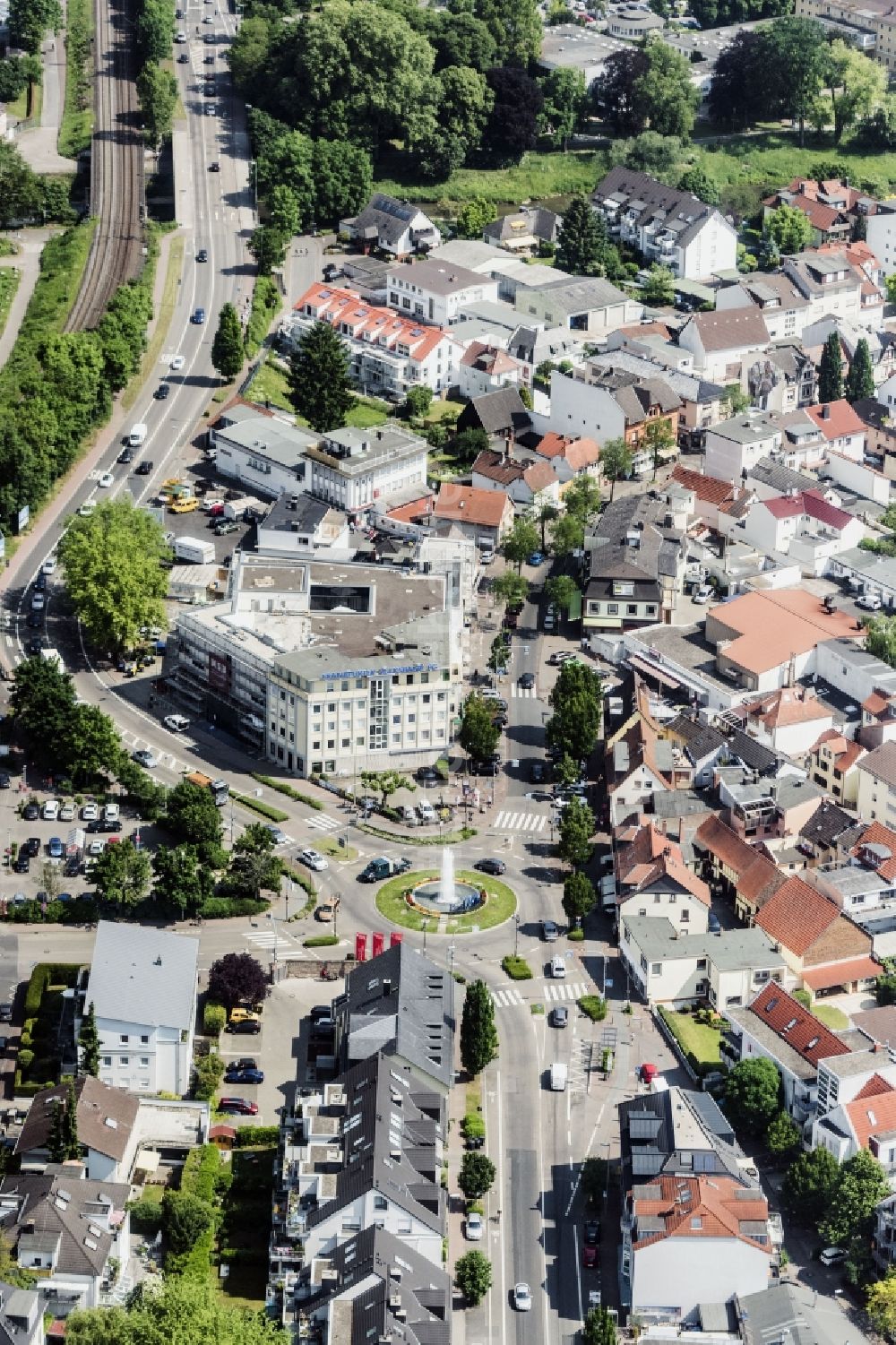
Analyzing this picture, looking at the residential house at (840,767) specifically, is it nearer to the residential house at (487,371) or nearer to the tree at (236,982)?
the tree at (236,982)

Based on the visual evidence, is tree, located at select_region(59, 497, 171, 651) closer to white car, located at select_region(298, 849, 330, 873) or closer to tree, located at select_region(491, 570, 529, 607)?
tree, located at select_region(491, 570, 529, 607)

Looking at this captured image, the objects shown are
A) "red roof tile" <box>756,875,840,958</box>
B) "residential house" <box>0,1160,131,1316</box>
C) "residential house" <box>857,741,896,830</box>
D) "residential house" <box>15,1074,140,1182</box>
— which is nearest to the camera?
"residential house" <box>0,1160,131,1316</box>

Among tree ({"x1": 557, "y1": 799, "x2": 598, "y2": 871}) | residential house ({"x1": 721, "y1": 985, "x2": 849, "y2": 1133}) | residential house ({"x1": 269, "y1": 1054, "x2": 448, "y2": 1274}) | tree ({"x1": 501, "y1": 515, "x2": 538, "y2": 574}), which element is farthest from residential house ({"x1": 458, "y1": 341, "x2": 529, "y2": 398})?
residential house ({"x1": 269, "y1": 1054, "x2": 448, "y2": 1274})

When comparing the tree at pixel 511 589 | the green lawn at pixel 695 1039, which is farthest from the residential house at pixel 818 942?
the tree at pixel 511 589

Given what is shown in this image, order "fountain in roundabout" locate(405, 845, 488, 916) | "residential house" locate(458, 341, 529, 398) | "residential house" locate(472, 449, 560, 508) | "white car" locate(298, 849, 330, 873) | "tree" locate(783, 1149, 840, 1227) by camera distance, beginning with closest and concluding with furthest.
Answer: "tree" locate(783, 1149, 840, 1227) < "fountain in roundabout" locate(405, 845, 488, 916) < "white car" locate(298, 849, 330, 873) < "residential house" locate(472, 449, 560, 508) < "residential house" locate(458, 341, 529, 398)

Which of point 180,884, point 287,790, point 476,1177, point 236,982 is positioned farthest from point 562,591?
point 476,1177

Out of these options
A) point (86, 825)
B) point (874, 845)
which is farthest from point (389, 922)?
point (874, 845)

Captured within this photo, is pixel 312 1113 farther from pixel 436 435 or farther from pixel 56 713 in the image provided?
pixel 436 435
